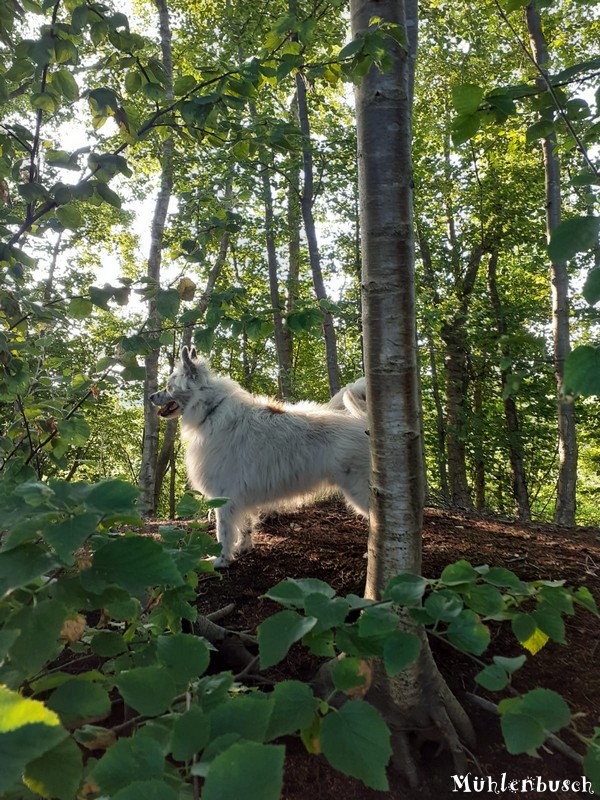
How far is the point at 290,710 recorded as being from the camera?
74 centimetres

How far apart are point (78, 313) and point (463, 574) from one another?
1736 mm

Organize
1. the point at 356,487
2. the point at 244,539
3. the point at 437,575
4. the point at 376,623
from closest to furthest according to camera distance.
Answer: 1. the point at 376,623
2. the point at 437,575
3. the point at 244,539
4. the point at 356,487

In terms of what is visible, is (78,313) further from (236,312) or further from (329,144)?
(329,144)

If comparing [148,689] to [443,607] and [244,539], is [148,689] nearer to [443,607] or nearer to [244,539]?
[443,607]

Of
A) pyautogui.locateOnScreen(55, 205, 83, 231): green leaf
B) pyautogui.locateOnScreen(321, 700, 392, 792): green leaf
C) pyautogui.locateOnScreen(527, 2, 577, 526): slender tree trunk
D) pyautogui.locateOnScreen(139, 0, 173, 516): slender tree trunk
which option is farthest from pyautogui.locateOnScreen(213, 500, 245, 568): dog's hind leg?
pyautogui.locateOnScreen(527, 2, 577, 526): slender tree trunk

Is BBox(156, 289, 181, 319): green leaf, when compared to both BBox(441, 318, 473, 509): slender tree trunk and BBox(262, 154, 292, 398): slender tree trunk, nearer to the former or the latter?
BBox(262, 154, 292, 398): slender tree trunk

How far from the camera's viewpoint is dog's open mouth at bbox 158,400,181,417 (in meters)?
4.59

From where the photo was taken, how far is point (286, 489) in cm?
438

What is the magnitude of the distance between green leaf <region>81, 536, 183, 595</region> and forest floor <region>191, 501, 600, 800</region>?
1120 millimetres

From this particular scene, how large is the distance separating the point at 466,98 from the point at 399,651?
1.23 meters

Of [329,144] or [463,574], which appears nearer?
[463,574]

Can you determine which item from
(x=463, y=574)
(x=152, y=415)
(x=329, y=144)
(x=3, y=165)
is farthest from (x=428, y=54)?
(x=463, y=574)

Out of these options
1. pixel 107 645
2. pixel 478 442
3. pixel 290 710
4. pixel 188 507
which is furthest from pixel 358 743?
pixel 478 442

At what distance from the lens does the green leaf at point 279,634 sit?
2.55 ft
